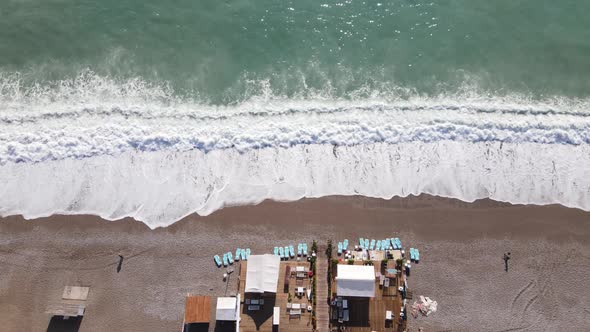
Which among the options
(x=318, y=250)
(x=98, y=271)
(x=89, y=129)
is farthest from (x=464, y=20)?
(x=98, y=271)

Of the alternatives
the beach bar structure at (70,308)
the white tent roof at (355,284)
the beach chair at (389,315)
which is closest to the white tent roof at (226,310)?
the white tent roof at (355,284)

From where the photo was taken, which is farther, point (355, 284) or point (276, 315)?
point (355, 284)

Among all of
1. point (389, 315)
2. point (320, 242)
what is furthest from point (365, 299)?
point (320, 242)

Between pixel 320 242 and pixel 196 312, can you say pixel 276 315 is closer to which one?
pixel 196 312

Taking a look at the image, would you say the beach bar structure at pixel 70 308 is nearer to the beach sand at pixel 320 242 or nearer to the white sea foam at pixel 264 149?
the beach sand at pixel 320 242

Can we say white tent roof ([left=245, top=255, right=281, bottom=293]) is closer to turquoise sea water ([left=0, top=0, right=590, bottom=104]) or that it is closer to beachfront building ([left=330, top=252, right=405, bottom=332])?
beachfront building ([left=330, top=252, right=405, bottom=332])

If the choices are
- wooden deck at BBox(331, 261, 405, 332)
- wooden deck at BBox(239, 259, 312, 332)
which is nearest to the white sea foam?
wooden deck at BBox(239, 259, 312, 332)
